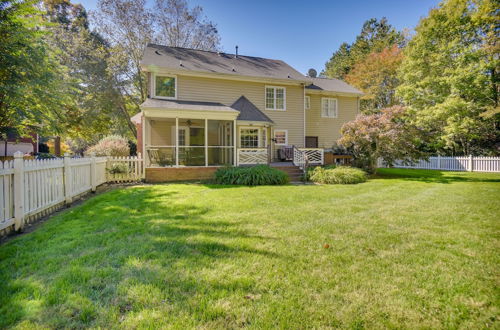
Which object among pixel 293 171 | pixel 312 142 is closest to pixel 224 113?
pixel 293 171

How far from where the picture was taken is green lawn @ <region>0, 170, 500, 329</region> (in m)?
2.11

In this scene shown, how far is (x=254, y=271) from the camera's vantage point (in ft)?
9.30

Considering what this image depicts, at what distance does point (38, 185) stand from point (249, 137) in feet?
37.5

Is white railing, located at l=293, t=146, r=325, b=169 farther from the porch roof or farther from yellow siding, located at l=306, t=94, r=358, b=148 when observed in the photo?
yellow siding, located at l=306, t=94, r=358, b=148

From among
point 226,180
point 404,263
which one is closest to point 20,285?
point 404,263

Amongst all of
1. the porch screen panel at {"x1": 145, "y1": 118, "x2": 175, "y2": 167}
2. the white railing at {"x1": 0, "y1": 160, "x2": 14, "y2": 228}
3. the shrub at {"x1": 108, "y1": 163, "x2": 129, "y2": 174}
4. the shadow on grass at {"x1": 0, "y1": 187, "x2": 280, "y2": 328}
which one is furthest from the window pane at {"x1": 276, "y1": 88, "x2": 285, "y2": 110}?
the white railing at {"x1": 0, "y1": 160, "x2": 14, "y2": 228}

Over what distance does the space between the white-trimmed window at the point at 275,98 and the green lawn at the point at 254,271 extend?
41.2ft

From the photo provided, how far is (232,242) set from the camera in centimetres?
371

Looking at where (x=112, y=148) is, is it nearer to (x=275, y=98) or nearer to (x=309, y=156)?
(x=275, y=98)

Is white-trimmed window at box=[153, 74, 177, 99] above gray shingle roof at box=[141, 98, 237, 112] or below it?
above

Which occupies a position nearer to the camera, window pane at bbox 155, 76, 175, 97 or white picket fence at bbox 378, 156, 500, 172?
window pane at bbox 155, 76, 175, 97

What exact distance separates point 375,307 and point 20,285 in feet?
11.7

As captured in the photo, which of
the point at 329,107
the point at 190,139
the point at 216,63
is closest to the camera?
the point at 190,139

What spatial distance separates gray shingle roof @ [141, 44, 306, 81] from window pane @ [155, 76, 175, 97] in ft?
2.55
